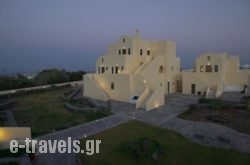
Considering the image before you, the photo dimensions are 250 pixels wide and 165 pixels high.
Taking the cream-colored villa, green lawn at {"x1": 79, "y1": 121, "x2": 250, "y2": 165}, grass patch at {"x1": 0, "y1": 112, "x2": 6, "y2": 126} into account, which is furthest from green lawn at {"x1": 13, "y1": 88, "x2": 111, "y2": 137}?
the cream-colored villa

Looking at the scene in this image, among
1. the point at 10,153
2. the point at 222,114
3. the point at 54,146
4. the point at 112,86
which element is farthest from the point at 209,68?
the point at 10,153

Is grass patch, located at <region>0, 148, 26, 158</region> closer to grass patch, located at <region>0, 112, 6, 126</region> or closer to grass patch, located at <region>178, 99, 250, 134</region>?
grass patch, located at <region>0, 112, 6, 126</region>

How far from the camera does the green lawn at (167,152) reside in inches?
478

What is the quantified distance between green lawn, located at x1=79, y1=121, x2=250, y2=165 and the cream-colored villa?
6.35m

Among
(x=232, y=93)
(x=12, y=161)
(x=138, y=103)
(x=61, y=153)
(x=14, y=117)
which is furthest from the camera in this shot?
(x=232, y=93)

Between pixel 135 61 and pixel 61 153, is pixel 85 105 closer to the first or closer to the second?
pixel 135 61

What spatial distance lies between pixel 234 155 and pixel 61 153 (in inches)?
368

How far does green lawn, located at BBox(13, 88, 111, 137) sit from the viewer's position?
656 inches

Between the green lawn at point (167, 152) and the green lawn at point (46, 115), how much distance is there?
3.38m

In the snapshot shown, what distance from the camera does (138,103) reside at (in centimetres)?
2162

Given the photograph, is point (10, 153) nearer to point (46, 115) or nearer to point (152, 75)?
point (46, 115)

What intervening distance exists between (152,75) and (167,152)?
13659 millimetres

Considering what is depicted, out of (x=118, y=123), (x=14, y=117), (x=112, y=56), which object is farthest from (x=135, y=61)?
(x=14, y=117)

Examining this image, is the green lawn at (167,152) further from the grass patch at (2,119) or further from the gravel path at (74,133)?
the grass patch at (2,119)
